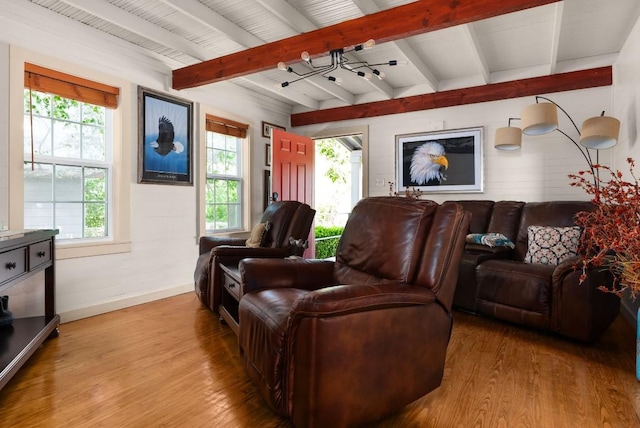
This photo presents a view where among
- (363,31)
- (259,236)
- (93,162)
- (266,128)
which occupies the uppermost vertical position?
(363,31)

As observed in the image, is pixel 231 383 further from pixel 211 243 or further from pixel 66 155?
pixel 66 155

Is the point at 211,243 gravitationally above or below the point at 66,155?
below

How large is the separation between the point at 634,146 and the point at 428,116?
229 cm

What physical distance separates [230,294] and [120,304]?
1.33m

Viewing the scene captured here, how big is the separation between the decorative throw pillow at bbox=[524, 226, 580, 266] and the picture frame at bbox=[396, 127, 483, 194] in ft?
4.36

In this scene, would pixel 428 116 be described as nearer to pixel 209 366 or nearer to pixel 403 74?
pixel 403 74

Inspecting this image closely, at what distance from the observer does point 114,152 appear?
3.44 m

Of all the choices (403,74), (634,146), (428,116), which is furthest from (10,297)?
(634,146)

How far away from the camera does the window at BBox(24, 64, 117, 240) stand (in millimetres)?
2887

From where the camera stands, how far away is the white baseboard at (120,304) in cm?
305

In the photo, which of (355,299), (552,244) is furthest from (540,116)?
(355,299)

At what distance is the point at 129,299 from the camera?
3490 millimetres

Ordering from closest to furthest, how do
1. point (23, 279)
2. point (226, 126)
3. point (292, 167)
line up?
point (23, 279) → point (226, 126) → point (292, 167)

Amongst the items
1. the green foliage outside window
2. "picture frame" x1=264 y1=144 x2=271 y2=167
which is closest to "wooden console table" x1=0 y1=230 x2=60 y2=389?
"picture frame" x1=264 y1=144 x2=271 y2=167
